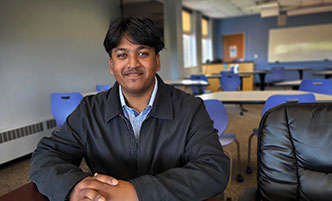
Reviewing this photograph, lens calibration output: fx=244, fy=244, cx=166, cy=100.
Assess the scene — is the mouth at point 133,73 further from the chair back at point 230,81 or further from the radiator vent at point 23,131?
the chair back at point 230,81

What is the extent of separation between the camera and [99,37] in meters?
4.73

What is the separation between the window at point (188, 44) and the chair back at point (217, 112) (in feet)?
23.5

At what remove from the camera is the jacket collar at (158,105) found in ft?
3.14

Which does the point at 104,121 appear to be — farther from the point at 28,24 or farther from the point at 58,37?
the point at 58,37

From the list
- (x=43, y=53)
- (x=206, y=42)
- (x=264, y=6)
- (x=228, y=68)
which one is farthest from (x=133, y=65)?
(x=206, y=42)

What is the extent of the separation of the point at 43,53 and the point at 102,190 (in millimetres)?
3528

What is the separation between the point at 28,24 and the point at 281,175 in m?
3.70

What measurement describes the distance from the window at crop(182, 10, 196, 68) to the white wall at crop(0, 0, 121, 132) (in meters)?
4.81

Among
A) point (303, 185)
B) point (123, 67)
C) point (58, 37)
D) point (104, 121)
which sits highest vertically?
point (58, 37)

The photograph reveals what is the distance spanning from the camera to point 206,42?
37.0 feet

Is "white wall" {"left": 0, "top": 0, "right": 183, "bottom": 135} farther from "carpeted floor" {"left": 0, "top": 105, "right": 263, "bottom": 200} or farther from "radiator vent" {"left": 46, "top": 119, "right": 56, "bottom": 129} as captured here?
"carpeted floor" {"left": 0, "top": 105, "right": 263, "bottom": 200}

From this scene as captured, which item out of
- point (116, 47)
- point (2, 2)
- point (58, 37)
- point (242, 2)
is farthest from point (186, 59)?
point (116, 47)

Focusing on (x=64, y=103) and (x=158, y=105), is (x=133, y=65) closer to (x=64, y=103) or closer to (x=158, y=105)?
(x=158, y=105)

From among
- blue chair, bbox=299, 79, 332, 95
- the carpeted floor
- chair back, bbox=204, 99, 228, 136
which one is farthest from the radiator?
blue chair, bbox=299, 79, 332, 95
